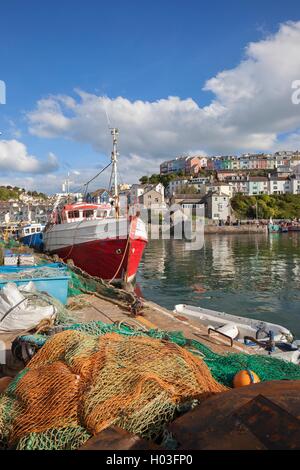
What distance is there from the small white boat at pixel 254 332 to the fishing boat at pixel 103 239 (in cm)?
576

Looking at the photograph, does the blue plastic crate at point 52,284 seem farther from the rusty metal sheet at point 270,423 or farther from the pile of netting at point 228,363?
the rusty metal sheet at point 270,423

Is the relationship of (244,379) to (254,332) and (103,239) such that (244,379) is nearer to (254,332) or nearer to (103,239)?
(254,332)

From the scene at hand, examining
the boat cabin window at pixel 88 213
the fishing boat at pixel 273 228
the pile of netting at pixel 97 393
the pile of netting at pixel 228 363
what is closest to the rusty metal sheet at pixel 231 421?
the pile of netting at pixel 97 393

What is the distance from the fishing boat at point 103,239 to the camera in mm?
16391

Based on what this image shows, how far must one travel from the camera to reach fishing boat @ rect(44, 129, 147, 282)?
53.8ft

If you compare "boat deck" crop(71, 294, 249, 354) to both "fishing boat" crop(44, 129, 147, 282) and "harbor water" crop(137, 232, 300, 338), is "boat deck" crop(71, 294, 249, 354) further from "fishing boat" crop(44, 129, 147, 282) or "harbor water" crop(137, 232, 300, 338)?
"fishing boat" crop(44, 129, 147, 282)

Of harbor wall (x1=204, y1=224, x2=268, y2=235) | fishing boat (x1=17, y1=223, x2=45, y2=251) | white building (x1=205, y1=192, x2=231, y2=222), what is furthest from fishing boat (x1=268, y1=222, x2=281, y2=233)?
fishing boat (x1=17, y1=223, x2=45, y2=251)

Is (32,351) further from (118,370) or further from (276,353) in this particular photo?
(276,353)

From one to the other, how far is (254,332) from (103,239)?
→ 9.36 metres

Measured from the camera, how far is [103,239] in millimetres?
16484

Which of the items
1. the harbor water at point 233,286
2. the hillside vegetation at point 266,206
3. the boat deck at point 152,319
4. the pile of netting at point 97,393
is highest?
the hillside vegetation at point 266,206

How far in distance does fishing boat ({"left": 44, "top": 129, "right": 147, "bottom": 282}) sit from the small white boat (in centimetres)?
576

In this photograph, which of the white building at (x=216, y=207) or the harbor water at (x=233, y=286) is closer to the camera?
the harbor water at (x=233, y=286)

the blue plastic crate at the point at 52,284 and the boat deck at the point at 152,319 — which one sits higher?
the blue plastic crate at the point at 52,284
